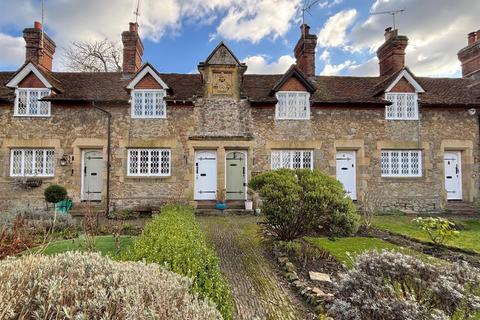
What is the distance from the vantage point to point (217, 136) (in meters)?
13.4

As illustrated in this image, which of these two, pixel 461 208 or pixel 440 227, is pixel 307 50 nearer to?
pixel 461 208

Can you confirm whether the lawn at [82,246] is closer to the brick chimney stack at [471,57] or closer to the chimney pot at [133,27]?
the chimney pot at [133,27]

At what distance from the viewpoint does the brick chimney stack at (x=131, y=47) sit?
560 inches

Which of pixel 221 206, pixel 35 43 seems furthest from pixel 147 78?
pixel 221 206

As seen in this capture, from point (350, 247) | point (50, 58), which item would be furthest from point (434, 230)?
point (50, 58)

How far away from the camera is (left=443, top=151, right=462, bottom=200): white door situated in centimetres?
1422

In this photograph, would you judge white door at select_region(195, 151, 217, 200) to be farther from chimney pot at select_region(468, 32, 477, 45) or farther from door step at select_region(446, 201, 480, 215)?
chimney pot at select_region(468, 32, 477, 45)

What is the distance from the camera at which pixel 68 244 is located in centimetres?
643

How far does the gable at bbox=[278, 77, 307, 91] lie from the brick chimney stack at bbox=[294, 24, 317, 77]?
204 centimetres

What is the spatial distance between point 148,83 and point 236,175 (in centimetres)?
624

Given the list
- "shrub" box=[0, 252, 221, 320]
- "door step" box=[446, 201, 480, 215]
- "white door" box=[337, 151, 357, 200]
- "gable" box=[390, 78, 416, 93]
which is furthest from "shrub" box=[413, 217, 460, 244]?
"gable" box=[390, 78, 416, 93]

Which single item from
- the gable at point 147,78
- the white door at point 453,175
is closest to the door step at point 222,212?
the gable at point 147,78

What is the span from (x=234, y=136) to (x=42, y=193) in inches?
366

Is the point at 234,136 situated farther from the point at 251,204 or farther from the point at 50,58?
the point at 50,58
